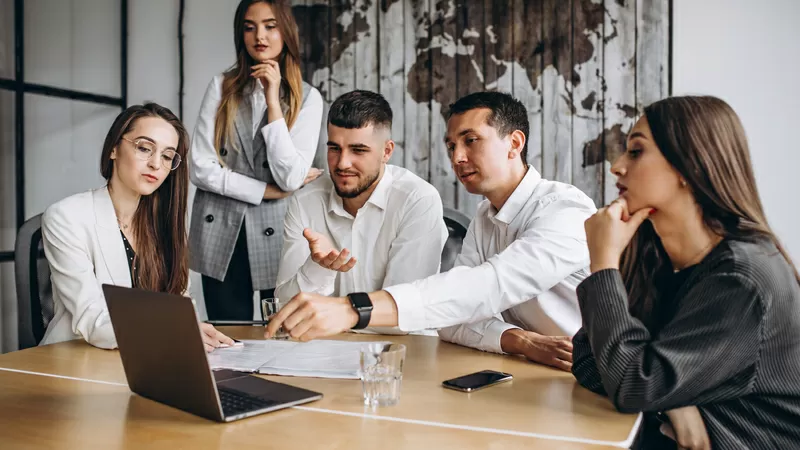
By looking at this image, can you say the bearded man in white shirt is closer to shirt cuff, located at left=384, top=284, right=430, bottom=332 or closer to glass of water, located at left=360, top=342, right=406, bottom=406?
shirt cuff, located at left=384, top=284, right=430, bottom=332

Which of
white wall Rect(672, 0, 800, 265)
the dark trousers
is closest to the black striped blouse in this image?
the dark trousers

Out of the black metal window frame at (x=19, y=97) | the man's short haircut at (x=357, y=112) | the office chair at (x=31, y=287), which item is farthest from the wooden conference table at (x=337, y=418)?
the black metal window frame at (x=19, y=97)

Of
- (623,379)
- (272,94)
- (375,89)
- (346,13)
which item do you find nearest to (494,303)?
(623,379)

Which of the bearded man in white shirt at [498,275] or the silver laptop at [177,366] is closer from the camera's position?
the silver laptop at [177,366]

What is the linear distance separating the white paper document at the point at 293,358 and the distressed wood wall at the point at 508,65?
6.46ft

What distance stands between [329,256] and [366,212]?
0.66 meters

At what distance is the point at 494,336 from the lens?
1.68 metres

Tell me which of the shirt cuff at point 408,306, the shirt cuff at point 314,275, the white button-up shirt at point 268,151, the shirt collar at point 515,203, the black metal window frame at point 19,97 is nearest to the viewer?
the shirt cuff at point 408,306

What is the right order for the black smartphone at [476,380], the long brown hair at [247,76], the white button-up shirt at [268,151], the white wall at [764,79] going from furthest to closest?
the white wall at [764,79]
the long brown hair at [247,76]
the white button-up shirt at [268,151]
the black smartphone at [476,380]

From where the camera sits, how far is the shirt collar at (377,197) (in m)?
2.46

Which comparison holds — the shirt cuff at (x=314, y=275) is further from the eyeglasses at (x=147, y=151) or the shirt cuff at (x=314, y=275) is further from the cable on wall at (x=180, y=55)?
the cable on wall at (x=180, y=55)

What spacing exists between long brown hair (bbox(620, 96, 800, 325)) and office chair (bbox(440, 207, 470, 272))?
129cm

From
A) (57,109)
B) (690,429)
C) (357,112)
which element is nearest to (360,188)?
(357,112)

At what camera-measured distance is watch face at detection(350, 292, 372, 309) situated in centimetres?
152
